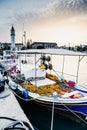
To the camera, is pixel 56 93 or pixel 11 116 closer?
pixel 11 116

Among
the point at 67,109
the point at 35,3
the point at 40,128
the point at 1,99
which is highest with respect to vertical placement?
the point at 35,3

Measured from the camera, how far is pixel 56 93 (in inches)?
325

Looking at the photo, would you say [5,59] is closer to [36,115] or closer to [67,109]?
[36,115]

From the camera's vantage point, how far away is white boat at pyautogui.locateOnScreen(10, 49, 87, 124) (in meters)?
7.45

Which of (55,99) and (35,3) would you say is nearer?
(55,99)

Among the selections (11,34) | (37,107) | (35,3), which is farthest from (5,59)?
(11,34)

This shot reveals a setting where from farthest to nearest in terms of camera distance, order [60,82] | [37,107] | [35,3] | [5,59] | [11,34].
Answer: [11,34], [5,59], [35,3], [60,82], [37,107]

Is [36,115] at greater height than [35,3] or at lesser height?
lesser

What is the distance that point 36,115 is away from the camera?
8547 mm

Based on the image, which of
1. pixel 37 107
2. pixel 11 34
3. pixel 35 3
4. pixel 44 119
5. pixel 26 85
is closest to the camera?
pixel 44 119

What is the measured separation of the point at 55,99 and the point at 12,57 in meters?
14.3

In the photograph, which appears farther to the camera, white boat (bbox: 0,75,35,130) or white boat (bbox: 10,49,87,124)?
white boat (bbox: 10,49,87,124)

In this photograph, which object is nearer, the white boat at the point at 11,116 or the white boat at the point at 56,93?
the white boat at the point at 11,116

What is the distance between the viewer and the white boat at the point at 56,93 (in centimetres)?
745
